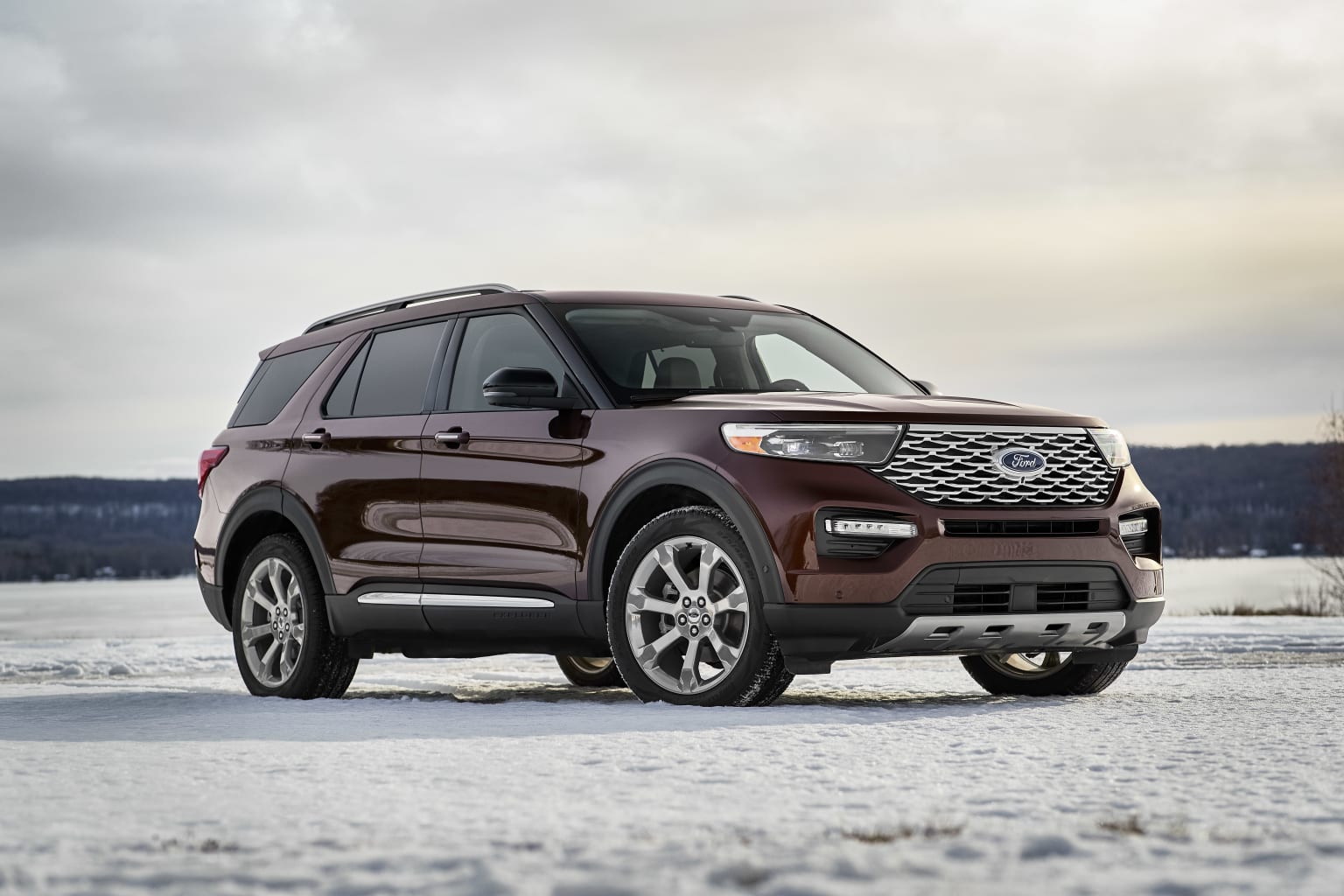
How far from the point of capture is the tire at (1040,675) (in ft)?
27.3

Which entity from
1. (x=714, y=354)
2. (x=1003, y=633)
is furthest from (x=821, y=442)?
(x=714, y=354)

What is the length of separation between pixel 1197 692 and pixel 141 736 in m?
4.79

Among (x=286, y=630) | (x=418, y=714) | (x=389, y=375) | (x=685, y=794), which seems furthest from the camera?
(x=286, y=630)

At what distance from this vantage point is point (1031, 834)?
4.03 metres

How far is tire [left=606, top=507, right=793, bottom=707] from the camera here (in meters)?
6.98

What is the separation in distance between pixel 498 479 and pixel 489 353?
2.70ft

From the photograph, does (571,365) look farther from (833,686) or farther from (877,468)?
(833,686)

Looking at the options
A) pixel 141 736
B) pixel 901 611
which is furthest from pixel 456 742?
pixel 901 611

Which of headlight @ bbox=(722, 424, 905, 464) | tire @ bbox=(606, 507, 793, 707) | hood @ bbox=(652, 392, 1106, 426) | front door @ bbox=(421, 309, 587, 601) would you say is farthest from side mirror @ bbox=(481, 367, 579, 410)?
headlight @ bbox=(722, 424, 905, 464)

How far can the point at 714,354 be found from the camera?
848cm

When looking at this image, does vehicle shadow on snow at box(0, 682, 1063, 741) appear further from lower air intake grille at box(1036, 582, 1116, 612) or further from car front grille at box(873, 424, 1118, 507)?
car front grille at box(873, 424, 1118, 507)

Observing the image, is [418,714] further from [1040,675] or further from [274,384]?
[274,384]

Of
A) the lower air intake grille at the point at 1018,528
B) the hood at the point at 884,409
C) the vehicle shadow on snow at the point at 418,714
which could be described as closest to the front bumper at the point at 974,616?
the lower air intake grille at the point at 1018,528

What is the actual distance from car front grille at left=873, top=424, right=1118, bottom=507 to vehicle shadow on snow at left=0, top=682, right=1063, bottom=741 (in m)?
0.91
